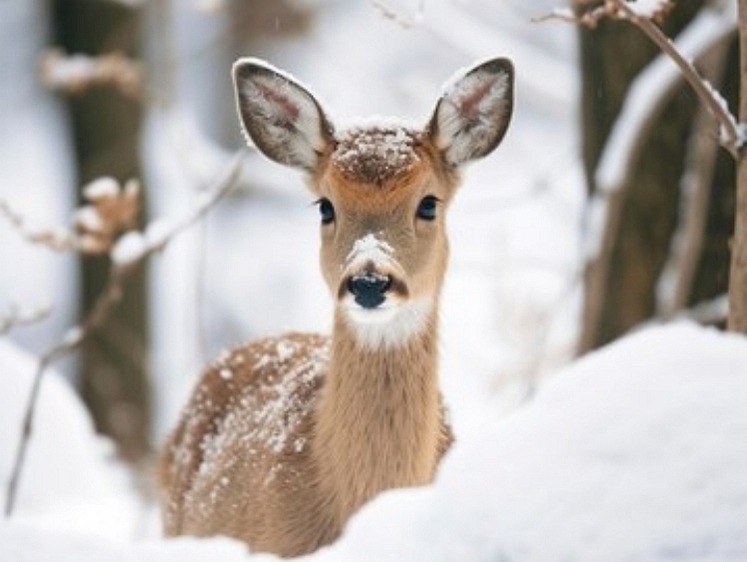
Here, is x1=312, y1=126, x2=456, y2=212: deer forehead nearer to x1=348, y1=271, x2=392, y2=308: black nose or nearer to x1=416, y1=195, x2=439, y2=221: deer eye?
x1=416, y1=195, x2=439, y2=221: deer eye

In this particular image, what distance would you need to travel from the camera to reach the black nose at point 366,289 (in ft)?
16.3

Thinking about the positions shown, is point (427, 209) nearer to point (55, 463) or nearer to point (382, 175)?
point (382, 175)

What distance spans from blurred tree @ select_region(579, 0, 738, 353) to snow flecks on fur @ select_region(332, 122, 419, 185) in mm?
1607

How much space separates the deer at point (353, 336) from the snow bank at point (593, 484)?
1968mm

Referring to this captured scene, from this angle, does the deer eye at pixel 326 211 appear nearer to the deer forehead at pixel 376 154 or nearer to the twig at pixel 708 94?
the deer forehead at pixel 376 154

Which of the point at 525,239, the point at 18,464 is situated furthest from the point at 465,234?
the point at 18,464

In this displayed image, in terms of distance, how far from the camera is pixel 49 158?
2664cm

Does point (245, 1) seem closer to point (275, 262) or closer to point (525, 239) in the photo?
point (525, 239)

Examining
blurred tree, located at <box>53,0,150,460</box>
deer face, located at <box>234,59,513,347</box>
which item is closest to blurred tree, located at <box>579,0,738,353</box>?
deer face, located at <box>234,59,513,347</box>

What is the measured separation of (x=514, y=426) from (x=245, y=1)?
44.3ft

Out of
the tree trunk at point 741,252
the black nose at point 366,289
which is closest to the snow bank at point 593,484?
the tree trunk at point 741,252

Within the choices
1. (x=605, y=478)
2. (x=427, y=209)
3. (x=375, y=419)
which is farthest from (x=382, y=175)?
(x=605, y=478)

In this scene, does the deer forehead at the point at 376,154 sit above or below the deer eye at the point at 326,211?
above

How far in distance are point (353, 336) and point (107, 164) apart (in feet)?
31.6
